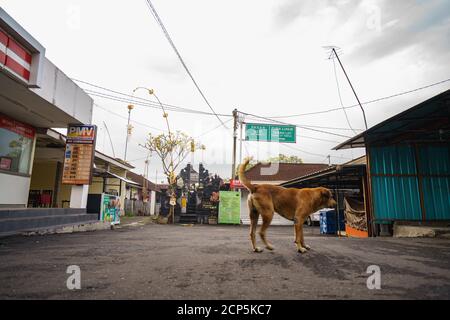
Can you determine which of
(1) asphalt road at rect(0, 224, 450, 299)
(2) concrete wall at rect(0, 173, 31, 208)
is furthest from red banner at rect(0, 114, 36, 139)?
(1) asphalt road at rect(0, 224, 450, 299)

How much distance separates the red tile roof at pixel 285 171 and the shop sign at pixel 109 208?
1810cm

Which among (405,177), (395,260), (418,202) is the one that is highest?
(405,177)

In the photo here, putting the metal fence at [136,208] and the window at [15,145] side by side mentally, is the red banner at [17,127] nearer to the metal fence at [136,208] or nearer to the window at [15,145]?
the window at [15,145]

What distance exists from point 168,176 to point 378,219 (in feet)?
59.2

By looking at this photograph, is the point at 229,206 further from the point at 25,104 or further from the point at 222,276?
the point at 222,276

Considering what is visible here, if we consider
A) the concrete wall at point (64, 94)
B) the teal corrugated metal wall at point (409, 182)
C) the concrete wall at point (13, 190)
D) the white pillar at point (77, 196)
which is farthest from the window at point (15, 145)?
the teal corrugated metal wall at point (409, 182)

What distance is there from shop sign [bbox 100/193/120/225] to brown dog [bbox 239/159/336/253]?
10.6 meters

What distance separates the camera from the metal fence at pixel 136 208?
2756 cm

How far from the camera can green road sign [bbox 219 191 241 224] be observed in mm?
20406

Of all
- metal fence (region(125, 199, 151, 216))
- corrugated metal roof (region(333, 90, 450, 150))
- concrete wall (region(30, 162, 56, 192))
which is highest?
corrugated metal roof (region(333, 90, 450, 150))

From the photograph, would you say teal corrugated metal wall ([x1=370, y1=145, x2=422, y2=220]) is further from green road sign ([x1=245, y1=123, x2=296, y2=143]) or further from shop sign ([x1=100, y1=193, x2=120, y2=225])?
shop sign ([x1=100, y1=193, x2=120, y2=225])

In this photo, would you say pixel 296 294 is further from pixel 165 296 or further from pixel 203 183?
pixel 203 183
